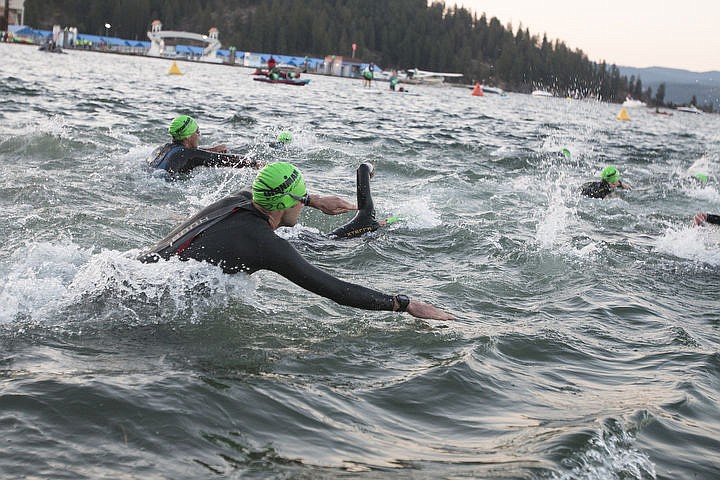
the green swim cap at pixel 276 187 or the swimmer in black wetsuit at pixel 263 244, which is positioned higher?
the green swim cap at pixel 276 187

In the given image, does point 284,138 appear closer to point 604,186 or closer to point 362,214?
point 604,186

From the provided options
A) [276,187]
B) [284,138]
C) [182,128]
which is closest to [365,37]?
[284,138]

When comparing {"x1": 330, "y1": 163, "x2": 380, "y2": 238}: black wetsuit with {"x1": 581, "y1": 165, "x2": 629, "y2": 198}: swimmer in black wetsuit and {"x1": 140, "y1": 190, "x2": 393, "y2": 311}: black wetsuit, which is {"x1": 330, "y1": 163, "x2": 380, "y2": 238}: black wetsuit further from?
{"x1": 581, "y1": 165, "x2": 629, "y2": 198}: swimmer in black wetsuit

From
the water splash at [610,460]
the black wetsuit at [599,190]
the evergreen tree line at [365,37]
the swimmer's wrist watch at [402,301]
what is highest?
the evergreen tree line at [365,37]

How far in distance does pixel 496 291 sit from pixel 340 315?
1927 mm

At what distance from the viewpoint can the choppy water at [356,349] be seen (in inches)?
153

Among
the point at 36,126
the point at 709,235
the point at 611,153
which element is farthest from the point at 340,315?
the point at 611,153

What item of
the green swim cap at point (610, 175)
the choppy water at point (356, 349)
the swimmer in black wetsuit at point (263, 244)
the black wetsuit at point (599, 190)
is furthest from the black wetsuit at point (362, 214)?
the green swim cap at point (610, 175)

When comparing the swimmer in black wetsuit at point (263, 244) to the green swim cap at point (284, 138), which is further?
the green swim cap at point (284, 138)

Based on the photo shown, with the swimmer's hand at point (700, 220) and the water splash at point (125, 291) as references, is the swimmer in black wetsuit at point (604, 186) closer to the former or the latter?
the swimmer's hand at point (700, 220)

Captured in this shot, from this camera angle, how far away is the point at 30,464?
3.38 metres

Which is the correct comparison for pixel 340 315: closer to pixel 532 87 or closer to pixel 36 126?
pixel 36 126

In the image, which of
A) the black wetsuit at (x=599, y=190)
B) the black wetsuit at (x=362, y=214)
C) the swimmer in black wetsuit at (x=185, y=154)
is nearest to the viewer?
the black wetsuit at (x=362, y=214)

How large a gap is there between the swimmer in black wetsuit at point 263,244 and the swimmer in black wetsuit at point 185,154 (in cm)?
449
